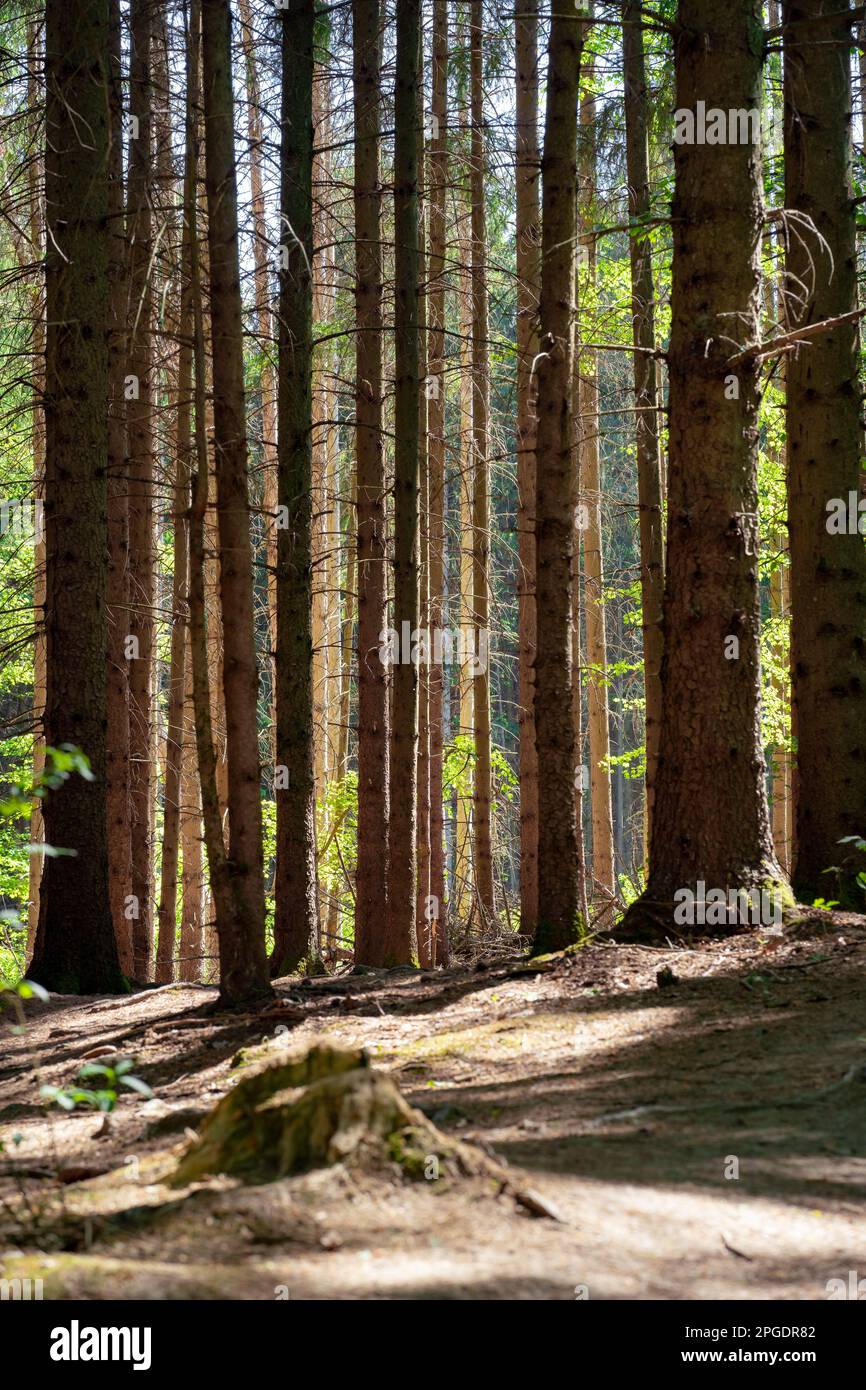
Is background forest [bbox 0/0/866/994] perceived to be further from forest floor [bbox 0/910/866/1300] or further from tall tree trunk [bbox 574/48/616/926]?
forest floor [bbox 0/910/866/1300]

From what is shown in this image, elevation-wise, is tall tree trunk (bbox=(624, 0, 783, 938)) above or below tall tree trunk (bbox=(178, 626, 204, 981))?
above

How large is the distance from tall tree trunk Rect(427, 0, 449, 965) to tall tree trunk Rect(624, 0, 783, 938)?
720 cm

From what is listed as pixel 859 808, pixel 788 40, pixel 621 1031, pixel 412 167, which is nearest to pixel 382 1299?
pixel 621 1031

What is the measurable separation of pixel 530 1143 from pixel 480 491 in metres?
14.1

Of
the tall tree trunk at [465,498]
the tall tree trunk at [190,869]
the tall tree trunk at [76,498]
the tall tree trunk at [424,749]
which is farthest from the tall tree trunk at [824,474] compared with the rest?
the tall tree trunk at [190,869]

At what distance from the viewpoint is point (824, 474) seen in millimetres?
9625

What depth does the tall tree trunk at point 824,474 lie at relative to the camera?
9359 millimetres

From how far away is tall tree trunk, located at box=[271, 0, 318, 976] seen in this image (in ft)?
35.4

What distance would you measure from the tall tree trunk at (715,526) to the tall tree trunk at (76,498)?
4963 millimetres

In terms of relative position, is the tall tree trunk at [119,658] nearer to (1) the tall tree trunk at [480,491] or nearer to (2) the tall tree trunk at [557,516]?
(1) the tall tree trunk at [480,491]

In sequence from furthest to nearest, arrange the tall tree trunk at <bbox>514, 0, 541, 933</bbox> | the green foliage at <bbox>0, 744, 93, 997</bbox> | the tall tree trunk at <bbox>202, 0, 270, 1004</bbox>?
the tall tree trunk at <bbox>514, 0, 541, 933</bbox> < the tall tree trunk at <bbox>202, 0, 270, 1004</bbox> < the green foliage at <bbox>0, 744, 93, 997</bbox>

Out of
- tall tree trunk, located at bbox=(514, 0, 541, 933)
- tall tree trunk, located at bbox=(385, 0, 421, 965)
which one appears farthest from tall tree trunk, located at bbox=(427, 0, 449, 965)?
tall tree trunk, located at bbox=(385, 0, 421, 965)
